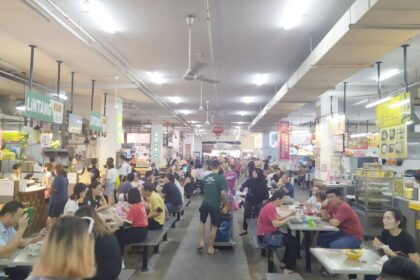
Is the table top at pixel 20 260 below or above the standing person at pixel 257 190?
below

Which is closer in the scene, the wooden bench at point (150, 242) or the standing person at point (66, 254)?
the standing person at point (66, 254)

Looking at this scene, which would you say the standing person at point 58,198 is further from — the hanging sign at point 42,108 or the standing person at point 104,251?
the standing person at point 104,251

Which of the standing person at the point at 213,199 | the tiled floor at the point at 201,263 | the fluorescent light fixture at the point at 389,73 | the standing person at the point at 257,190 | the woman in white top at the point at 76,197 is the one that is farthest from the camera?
the fluorescent light fixture at the point at 389,73

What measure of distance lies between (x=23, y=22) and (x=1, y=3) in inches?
36.1

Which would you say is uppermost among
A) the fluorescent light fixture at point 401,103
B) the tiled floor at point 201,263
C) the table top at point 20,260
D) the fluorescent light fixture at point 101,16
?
the fluorescent light fixture at point 101,16

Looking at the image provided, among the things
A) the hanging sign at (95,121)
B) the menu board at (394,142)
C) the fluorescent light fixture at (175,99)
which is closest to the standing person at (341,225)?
the menu board at (394,142)

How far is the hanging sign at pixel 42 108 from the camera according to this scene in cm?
701

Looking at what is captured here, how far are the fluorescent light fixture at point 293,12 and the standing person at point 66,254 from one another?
469 centimetres

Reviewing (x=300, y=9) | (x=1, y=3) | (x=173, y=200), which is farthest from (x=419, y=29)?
(x=173, y=200)

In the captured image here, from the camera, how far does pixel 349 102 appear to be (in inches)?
581

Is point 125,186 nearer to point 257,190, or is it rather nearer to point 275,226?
point 257,190

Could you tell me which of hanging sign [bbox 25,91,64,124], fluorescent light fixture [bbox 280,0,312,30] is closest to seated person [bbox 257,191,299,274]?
fluorescent light fixture [bbox 280,0,312,30]

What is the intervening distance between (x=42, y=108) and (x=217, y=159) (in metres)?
3.92

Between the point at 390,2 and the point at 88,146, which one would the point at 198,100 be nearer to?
the point at 88,146
